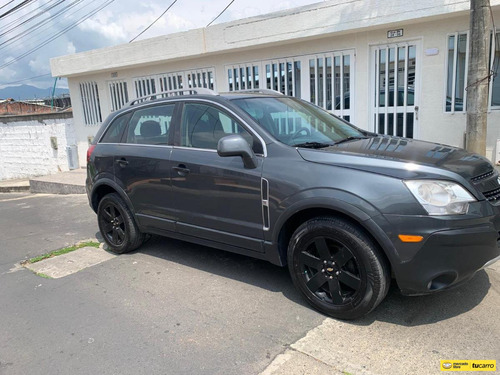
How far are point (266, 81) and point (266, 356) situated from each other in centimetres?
711

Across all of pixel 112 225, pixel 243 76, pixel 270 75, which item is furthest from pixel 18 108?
pixel 112 225

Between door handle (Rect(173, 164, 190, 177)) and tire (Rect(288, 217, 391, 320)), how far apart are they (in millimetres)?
1277

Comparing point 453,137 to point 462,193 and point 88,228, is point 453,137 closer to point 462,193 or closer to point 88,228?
point 462,193

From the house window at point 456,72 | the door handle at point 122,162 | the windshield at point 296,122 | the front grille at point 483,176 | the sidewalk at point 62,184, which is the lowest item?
the sidewalk at point 62,184

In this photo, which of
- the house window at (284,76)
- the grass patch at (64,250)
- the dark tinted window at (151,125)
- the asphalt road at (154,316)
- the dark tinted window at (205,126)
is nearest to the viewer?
Result: the asphalt road at (154,316)

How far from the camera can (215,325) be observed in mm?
3225

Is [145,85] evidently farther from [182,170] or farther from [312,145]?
[312,145]

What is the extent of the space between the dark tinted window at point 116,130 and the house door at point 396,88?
4.86 m

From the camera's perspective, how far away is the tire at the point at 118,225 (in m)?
4.74

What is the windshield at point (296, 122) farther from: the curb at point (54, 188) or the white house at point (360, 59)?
the curb at point (54, 188)

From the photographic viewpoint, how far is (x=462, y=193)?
2811mm

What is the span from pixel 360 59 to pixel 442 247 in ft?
18.8

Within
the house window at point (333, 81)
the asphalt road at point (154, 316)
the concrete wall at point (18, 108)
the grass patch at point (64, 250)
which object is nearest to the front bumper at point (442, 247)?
the asphalt road at point (154, 316)

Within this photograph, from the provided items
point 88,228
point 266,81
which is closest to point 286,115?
point 88,228
